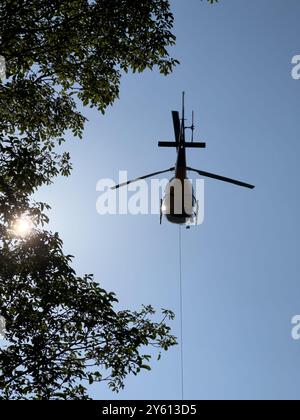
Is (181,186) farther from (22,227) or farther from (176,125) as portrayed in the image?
(22,227)

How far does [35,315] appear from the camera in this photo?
6.94m

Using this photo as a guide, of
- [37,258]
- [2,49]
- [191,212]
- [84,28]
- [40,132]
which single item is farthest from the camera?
[191,212]

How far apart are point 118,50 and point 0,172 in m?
3.27

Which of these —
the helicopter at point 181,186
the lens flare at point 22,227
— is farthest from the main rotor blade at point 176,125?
the lens flare at point 22,227

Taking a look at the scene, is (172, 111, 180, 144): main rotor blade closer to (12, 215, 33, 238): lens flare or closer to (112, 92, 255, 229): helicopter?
(112, 92, 255, 229): helicopter

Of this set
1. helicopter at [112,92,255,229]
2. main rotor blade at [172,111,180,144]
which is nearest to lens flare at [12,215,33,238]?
helicopter at [112,92,255,229]

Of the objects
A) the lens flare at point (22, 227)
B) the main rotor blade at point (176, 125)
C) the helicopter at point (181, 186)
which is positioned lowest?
the lens flare at point (22, 227)

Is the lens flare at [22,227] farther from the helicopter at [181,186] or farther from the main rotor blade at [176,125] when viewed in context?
the main rotor blade at [176,125]

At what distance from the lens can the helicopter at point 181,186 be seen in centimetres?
1529

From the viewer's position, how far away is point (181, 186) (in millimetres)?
16141

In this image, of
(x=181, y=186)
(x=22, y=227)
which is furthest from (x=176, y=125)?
(x=22, y=227)

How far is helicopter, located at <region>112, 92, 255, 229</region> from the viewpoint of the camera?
50.2 ft
